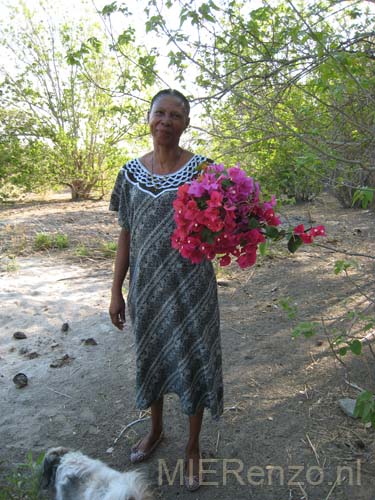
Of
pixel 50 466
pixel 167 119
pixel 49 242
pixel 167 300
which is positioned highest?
pixel 167 119

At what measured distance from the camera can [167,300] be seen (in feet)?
6.56

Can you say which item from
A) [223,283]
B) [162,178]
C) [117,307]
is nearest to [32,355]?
[117,307]

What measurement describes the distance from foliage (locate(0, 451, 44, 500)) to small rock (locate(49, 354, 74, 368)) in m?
1.12

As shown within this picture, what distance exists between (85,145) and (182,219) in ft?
31.7

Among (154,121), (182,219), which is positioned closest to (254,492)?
(182,219)

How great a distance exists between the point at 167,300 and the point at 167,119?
2.71ft

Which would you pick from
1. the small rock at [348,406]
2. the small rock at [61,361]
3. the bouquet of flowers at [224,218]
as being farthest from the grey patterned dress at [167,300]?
the small rock at [61,361]

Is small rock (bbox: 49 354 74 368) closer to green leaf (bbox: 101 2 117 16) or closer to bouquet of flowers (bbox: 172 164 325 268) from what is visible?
bouquet of flowers (bbox: 172 164 325 268)

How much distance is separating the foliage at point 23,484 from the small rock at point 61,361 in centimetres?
112

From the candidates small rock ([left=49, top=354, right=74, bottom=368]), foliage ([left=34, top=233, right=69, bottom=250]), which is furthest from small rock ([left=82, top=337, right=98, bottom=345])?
foliage ([left=34, top=233, right=69, bottom=250])

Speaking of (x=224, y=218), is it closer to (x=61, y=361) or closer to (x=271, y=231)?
(x=271, y=231)

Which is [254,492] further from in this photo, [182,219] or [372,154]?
Result: [372,154]

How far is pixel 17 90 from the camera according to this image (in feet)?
31.9

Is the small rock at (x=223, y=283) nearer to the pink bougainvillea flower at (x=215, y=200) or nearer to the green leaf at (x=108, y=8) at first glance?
the green leaf at (x=108, y=8)
